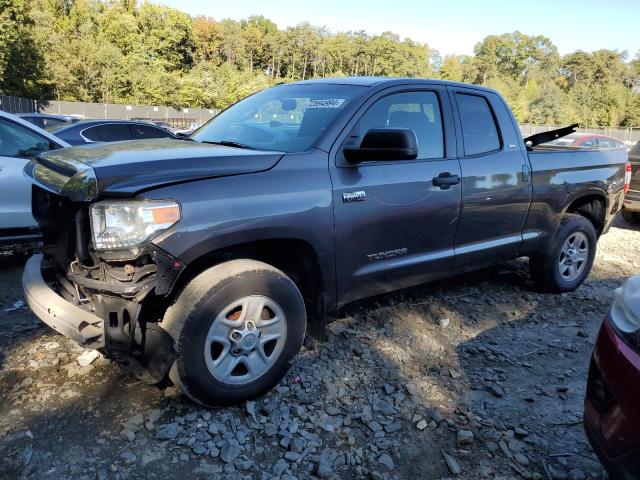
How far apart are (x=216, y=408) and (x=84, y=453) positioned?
69 cm

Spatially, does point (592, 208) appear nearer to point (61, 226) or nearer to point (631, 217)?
point (61, 226)

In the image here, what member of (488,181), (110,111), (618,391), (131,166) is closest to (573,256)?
(488,181)

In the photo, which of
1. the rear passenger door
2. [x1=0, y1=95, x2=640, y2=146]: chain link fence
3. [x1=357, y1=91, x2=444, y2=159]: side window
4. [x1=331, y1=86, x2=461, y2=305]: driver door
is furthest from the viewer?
[x1=0, y1=95, x2=640, y2=146]: chain link fence

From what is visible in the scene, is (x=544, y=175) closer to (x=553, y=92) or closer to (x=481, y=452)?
(x=481, y=452)

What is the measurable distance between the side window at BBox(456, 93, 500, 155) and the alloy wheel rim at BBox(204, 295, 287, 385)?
2049 millimetres

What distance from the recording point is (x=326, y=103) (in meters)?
3.56

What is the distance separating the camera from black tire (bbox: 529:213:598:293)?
4.87 metres

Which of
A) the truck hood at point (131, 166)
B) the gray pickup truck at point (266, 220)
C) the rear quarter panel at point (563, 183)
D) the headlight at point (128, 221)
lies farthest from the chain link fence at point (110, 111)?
the headlight at point (128, 221)

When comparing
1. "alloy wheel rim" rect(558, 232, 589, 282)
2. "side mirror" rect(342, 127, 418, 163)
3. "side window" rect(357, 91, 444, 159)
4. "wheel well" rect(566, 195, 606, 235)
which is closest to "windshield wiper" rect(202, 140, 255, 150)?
"side mirror" rect(342, 127, 418, 163)

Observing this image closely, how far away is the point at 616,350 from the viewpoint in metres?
2.07

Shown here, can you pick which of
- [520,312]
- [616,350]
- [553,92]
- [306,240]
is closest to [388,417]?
[306,240]

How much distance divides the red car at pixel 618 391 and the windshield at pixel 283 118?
1892mm

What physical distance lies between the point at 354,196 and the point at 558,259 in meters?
2.70

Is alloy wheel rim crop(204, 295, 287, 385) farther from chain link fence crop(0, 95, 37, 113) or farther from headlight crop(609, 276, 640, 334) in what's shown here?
chain link fence crop(0, 95, 37, 113)
